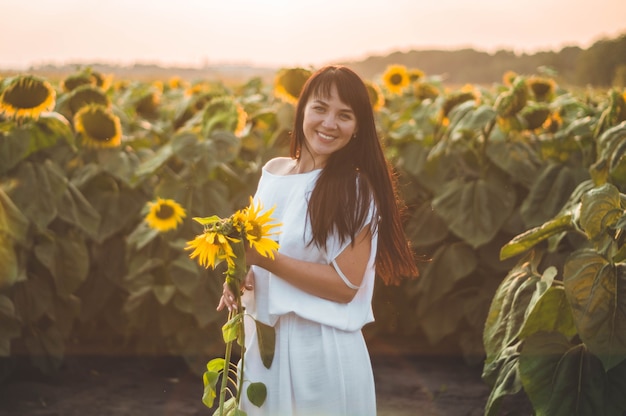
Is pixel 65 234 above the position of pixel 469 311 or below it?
above

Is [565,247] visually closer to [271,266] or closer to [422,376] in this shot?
[422,376]

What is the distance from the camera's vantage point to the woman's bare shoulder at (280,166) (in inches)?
Result: 95.5

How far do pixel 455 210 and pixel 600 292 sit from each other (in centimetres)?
157

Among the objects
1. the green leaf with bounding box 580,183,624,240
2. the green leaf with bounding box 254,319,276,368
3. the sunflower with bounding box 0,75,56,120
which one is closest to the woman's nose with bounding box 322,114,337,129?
the green leaf with bounding box 254,319,276,368

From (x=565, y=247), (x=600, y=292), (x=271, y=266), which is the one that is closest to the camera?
(x=271, y=266)

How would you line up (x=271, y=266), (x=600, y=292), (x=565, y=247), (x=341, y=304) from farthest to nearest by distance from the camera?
(x=565, y=247) < (x=600, y=292) < (x=341, y=304) < (x=271, y=266)

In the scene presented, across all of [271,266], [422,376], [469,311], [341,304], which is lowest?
[422,376]

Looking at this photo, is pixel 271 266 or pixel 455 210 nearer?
pixel 271 266

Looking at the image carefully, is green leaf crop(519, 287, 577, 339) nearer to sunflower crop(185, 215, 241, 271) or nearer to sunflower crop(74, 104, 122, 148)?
sunflower crop(185, 215, 241, 271)

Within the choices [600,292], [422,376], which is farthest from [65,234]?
[600,292]

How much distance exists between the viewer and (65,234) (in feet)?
13.1

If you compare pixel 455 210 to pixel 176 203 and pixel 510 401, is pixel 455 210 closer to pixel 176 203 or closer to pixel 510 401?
pixel 510 401

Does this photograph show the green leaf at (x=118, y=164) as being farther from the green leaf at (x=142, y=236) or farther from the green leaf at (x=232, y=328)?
the green leaf at (x=232, y=328)

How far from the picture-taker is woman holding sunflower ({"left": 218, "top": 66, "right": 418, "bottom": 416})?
2.18 m
